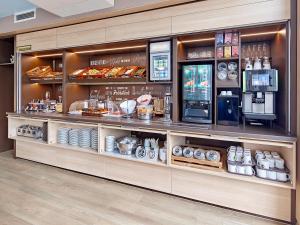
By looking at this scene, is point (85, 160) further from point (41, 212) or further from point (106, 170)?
point (41, 212)

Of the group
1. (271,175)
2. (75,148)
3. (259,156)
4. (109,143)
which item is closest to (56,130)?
(75,148)

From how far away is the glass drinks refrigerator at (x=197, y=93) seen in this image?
223cm

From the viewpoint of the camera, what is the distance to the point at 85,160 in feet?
9.34

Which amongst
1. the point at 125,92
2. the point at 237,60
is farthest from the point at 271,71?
the point at 125,92

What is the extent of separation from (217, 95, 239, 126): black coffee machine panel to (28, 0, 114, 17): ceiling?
1.67 metres

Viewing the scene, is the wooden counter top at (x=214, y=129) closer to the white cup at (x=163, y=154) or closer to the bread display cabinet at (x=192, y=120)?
the bread display cabinet at (x=192, y=120)

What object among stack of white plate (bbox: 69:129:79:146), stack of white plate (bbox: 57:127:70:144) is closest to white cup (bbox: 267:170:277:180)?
stack of white plate (bbox: 69:129:79:146)

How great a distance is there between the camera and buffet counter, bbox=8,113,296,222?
1.84 metres

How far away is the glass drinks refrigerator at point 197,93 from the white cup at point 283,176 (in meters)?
0.77

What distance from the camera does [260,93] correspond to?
2.00m

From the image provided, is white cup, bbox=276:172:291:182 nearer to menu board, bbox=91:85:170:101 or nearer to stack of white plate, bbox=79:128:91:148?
menu board, bbox=91:85:170:101

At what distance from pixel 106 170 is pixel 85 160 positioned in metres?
0.36

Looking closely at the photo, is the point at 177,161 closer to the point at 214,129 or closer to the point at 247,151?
the point at 214,129

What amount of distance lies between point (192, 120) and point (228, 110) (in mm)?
383
